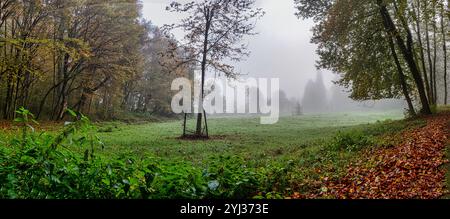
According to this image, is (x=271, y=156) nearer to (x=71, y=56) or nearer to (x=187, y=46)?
(x=187, y=46)

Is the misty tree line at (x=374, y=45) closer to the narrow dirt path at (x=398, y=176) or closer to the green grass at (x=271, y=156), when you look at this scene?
the green grass at (x=271, y=156)

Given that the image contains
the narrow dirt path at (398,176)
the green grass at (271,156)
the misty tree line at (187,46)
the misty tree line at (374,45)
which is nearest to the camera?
the narrow dirt path at (398,176)

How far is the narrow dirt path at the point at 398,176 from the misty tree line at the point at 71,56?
14.3 metres

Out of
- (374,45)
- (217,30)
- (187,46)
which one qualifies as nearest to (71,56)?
(187,46)

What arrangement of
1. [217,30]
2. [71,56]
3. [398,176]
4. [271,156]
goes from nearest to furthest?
[398,176] → [271,156] → [217,30] → [71,56]

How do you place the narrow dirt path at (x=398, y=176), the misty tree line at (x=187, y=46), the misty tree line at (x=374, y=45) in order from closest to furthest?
the narrow dirt path at (x=398, y=176) < the misty tree line at (x=374, y=45) < the misty tree line at (x=187, y=46)

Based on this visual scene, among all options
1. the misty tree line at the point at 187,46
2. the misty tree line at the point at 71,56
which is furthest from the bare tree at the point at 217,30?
the misty tree line at the point at 71,56

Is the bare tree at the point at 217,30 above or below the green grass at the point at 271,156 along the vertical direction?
above

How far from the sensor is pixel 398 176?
6.18 metres

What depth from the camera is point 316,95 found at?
296 ft

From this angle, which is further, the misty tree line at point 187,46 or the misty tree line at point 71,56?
the misty tree line at point 71,56

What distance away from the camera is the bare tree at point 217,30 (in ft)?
66.4

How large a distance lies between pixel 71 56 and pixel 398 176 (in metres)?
19.2
